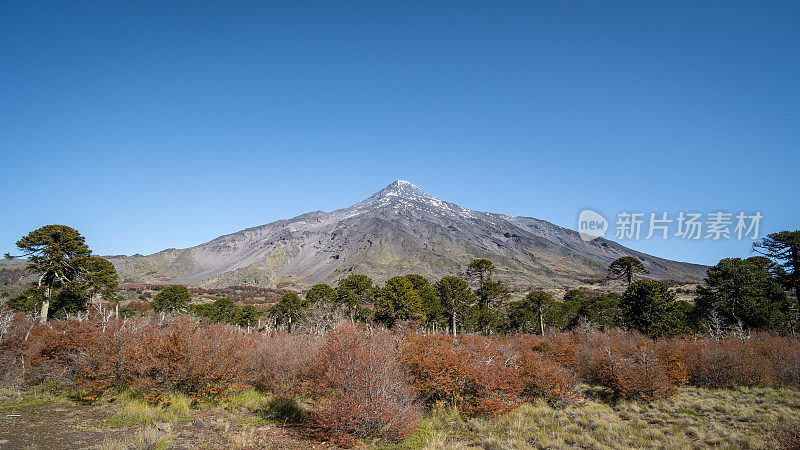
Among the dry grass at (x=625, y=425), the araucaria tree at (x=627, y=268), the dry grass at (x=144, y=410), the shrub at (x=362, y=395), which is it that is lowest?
the dry grass at (x=625, y=425)

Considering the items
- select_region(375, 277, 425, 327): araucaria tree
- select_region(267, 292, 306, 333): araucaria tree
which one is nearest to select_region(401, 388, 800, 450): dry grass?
select_region(375, 277, 425, 327): araucaria tree

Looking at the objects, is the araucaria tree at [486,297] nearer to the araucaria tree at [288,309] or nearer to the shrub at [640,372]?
the araucaria tree at [288,309]

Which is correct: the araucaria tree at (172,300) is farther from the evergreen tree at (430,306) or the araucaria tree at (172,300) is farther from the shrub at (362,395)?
the shrub at (362,395)

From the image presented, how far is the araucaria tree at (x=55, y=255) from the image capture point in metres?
31.4

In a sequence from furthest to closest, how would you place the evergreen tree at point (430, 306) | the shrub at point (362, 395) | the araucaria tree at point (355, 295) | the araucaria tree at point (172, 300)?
the araucaria tree at point (172, 300)
the araucaria tree at point (355, 295)
the evergreen tree at point (430, 306)
the shrub at point (362, 395)

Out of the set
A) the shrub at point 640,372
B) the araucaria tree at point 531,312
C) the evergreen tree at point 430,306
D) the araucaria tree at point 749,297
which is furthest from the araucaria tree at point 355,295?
the araucaria tree at point 749,297

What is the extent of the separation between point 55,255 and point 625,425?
45.1 m

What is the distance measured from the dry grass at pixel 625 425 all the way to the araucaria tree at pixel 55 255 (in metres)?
35.9

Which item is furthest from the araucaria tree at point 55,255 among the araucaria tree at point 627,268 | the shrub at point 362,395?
the araucaria tree at point 627,268

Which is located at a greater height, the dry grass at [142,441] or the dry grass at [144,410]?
the dry grass at [142,441]

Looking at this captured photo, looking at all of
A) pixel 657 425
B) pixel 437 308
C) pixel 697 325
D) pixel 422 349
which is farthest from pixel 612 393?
pixel 697 325

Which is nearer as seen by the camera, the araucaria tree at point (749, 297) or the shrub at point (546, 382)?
the shrub at point (546, 382)

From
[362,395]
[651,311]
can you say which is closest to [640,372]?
[362,395]

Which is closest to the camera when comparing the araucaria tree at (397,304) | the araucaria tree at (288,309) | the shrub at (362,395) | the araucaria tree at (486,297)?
the shrub at (362,395)
